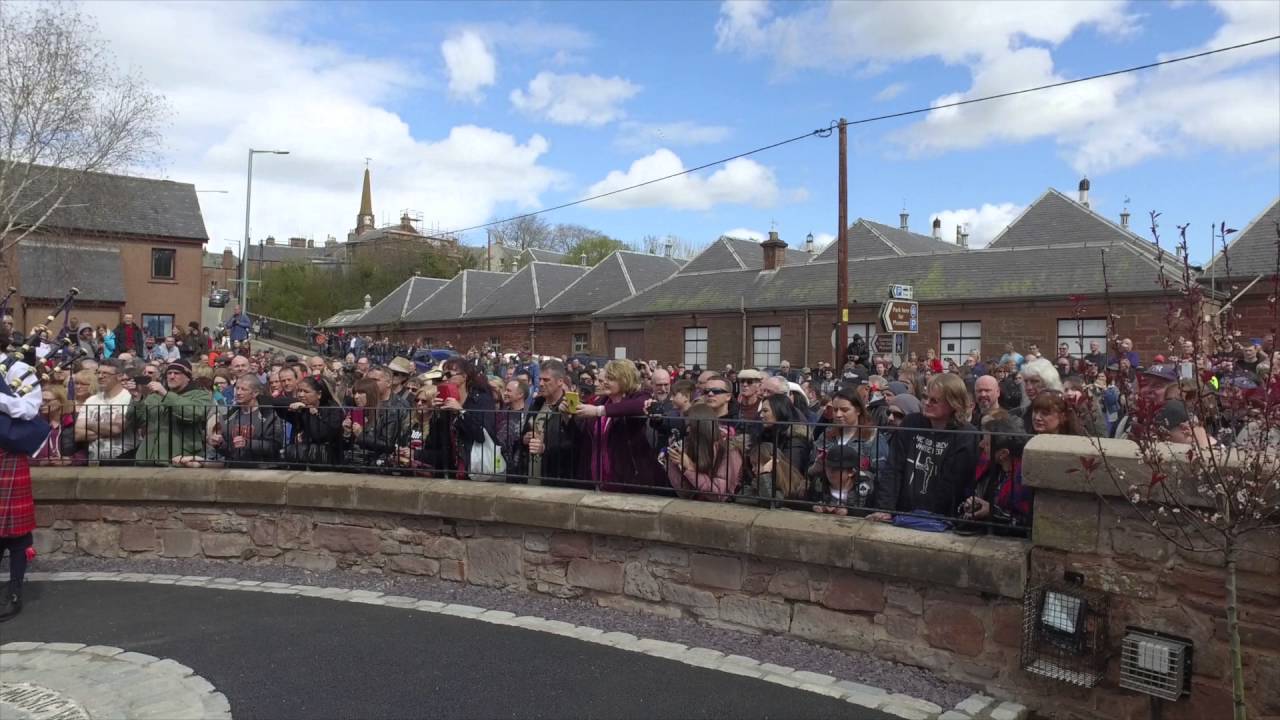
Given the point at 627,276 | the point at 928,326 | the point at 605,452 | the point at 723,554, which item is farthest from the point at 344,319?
the point at 723,554

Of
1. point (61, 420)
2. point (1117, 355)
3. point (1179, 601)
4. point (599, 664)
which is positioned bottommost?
point (599, 664)

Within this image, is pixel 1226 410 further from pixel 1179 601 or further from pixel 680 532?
pixel 680 532

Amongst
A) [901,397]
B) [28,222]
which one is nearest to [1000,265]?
[901,397]

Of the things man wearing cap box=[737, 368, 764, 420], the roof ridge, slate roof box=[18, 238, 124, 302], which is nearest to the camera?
man wearing cap box=[737, 368, 764, 420]

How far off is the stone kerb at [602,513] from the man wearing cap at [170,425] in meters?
0.24

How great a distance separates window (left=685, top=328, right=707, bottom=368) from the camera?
3316cm

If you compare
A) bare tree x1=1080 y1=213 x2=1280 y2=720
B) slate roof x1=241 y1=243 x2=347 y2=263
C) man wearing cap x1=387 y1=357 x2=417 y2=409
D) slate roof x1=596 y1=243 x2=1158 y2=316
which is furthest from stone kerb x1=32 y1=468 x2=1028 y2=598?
slate roof x1=241 y1=243 x2=347 y2=263

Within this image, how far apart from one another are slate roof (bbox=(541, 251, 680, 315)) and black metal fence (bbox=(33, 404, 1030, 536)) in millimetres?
29864

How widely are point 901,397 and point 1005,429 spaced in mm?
3011

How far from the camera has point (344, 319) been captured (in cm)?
5616

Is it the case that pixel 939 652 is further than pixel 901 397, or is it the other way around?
pixel 901 397

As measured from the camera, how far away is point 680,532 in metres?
5.68

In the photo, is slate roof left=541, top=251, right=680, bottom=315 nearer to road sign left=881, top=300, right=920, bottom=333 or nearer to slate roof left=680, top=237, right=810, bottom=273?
slate roof left=680, top=237, right=810, bottom=273

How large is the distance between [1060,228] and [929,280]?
5873mm
